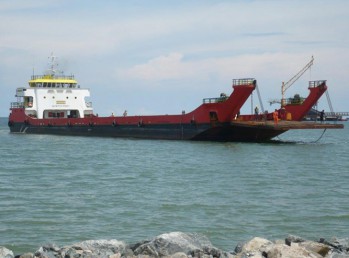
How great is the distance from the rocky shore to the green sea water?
5.07 feet

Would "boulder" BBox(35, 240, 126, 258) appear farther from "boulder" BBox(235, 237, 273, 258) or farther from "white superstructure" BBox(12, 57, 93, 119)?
"white superstructure" BBox(12, 57, 93, 119)

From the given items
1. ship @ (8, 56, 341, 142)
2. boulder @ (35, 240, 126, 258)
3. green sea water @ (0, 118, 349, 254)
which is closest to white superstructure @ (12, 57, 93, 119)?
ship @ (8, 56, 341, 142)

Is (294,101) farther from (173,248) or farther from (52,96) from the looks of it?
(173,248)

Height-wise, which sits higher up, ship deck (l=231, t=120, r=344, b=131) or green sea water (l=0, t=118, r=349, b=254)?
ship deck (l=231, t=120, r=344, b=131)

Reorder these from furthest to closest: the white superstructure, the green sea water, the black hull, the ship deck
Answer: the white superstructure
the black hull
the ship deck
the green sea water

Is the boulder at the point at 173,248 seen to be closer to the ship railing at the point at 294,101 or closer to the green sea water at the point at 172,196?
the green sea water at the point at 172,196

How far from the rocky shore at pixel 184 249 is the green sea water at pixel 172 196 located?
1544 mm

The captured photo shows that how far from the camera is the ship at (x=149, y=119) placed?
30188mm

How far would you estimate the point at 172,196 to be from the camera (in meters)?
15.0

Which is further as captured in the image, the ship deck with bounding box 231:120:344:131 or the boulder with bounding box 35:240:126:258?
the ship deck with bounding box 231:120:344:131

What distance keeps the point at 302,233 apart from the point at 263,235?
0.75 meters

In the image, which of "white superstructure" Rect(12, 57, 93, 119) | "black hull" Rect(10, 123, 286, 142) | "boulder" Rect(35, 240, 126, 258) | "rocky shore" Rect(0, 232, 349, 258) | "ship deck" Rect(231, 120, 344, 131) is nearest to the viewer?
"rocky shore" Rect(0, 232, 349, 258)

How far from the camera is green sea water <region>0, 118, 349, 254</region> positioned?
11.2m

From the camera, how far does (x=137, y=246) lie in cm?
876
